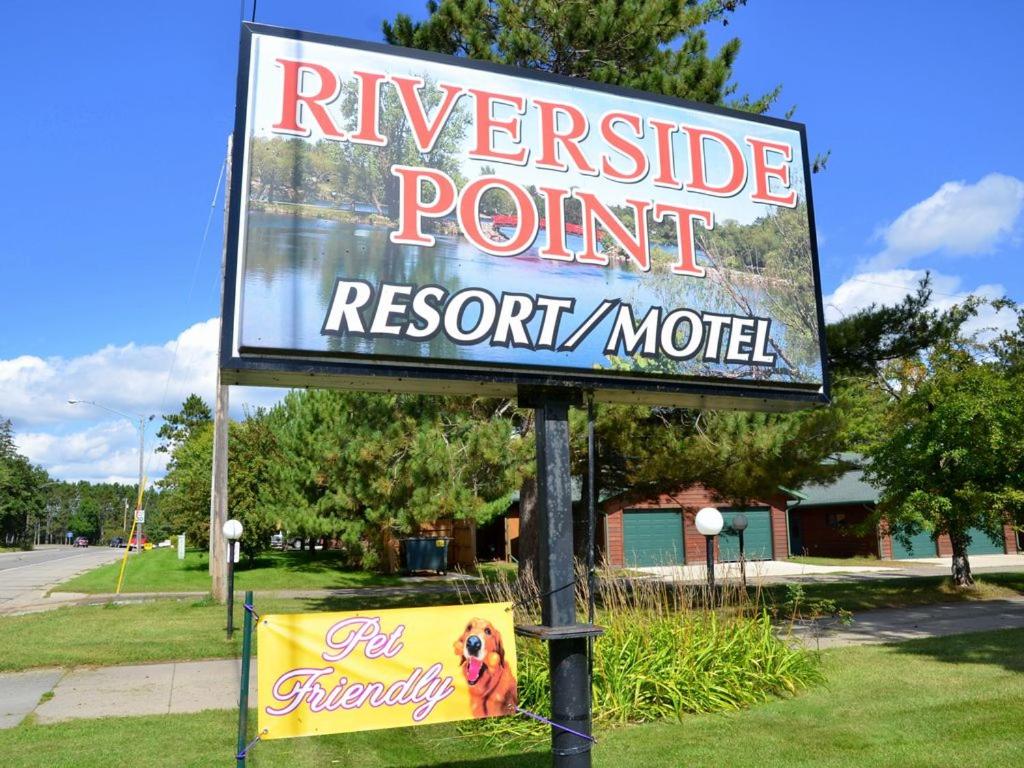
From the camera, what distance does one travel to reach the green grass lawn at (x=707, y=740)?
21.4ft

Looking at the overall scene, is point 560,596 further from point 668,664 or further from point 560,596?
point 668,664

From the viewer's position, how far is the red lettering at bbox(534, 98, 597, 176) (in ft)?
19.2

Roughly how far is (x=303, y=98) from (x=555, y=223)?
1817mm

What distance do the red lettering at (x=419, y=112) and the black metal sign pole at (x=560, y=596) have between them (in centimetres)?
185

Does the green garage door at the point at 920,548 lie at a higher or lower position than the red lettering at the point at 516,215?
lower

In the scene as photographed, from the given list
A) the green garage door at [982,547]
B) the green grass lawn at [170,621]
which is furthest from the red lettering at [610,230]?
the green garage door at [982,547]

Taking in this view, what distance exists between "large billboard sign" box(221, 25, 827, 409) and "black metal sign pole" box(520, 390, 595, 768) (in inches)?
13.1

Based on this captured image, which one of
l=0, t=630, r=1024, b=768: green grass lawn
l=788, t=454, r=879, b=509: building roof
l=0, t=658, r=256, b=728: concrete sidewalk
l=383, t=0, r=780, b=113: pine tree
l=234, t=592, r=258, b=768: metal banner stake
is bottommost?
l=0, t=658, r=256, b=728: concrete sidewalk

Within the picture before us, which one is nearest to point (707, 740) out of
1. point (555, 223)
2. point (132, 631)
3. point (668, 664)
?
point (668, 664)

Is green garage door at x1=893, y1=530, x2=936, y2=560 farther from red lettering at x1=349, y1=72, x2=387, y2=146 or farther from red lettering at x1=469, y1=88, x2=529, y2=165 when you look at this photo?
red lettering at x1=349, y1=72, x2=387, y2=146

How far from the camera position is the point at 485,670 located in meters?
5.10

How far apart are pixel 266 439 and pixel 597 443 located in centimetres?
1828

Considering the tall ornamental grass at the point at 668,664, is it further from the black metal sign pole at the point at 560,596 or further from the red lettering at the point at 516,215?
the red lettering at the point at 516,215

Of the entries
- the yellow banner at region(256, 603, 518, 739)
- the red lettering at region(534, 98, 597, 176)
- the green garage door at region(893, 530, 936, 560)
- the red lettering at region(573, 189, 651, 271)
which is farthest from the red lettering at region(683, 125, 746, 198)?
the green garage door at region(893, 530, 936, 560)
